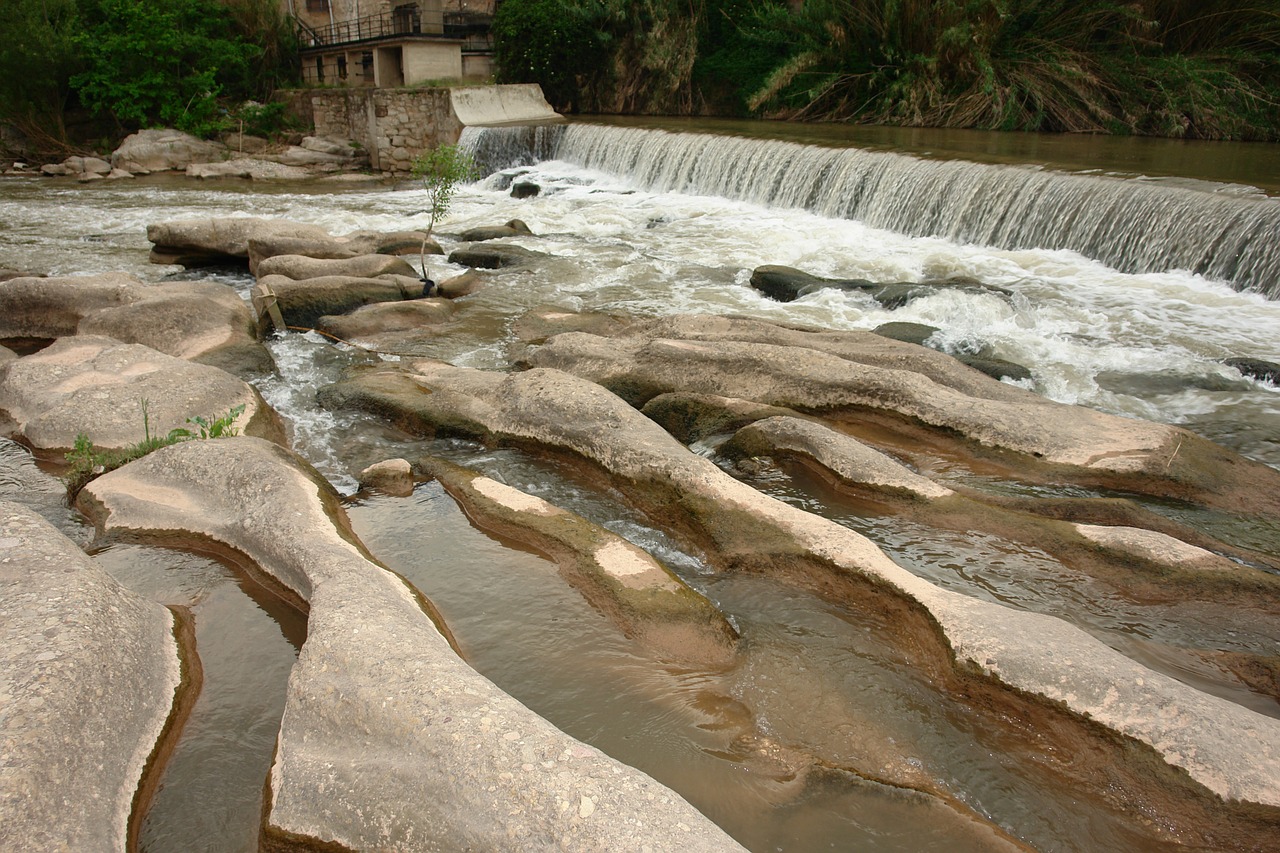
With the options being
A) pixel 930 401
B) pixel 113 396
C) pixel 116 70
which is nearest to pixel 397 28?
pixel 116 70

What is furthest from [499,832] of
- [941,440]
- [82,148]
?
[82,148]

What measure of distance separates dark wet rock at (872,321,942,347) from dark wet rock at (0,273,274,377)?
4.94 meters

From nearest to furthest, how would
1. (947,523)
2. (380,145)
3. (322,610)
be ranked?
1. (322,610)
2. (947,523)
3. (380,145)

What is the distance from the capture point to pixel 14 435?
17.0 feet

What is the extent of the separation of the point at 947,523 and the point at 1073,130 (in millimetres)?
16042

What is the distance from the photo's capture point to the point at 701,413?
521cm

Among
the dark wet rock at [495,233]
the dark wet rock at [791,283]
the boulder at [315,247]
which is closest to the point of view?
the dark wet rock at [791,283]

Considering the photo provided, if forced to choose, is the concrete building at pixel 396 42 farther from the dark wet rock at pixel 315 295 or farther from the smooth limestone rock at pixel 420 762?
the smooth limestone rock at pixel 420 762

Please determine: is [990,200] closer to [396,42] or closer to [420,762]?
[420,762]

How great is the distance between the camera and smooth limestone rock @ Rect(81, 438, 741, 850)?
214 centimetres

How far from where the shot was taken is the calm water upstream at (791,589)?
259 cm

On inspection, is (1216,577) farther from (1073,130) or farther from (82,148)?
(82,148)

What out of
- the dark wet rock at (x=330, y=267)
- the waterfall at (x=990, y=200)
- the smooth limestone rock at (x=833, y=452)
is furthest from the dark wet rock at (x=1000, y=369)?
the dark wet rock at (x=330, y=267)

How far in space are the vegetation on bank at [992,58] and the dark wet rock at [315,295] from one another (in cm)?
1335
